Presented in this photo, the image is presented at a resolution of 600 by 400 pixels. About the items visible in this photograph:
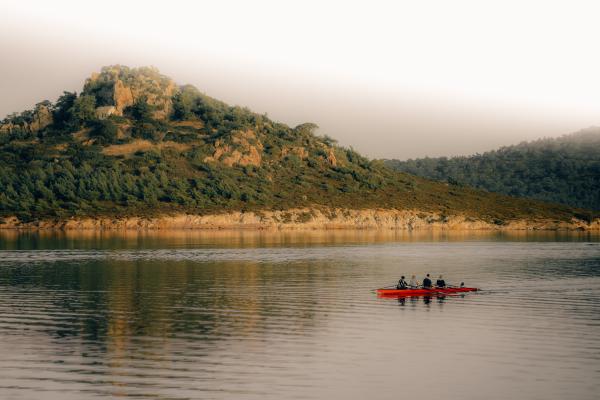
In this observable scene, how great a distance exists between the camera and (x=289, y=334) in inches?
1528

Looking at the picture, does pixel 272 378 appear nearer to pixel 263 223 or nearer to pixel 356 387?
pixel 356 387

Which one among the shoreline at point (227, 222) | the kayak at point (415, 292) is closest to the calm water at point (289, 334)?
the kayak at point (415, 292)

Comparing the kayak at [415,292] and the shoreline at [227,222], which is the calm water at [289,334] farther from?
the shoreline at [227,222]

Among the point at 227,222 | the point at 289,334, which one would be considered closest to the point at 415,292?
the point at 289,334

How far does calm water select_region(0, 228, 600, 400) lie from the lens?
28330 millimetres

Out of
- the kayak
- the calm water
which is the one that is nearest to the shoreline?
the calm water

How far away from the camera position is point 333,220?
646ft

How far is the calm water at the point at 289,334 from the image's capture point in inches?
1115

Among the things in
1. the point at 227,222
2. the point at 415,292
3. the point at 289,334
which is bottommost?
the point at 289,334

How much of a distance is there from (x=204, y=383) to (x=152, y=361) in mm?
4341

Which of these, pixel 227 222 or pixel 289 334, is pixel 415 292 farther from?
pixel 227 222

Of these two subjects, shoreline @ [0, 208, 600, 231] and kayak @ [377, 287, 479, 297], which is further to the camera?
shoreline @ [0, 208, 600, 231]

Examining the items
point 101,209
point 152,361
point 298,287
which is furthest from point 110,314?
point 101,209

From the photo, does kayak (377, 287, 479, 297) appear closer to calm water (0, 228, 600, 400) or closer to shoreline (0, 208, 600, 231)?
calm water (0, 228, 600, 400)
